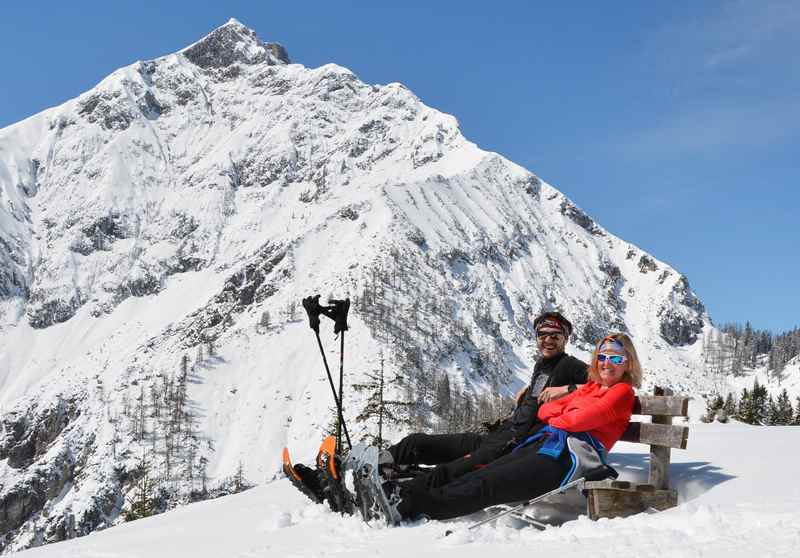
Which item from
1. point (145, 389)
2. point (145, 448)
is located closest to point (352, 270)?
point (145, 389)

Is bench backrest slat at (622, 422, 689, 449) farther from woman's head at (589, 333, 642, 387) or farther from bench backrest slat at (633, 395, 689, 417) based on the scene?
woman's head at (589, 333, 642, 387)

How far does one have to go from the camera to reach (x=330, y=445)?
7695mm

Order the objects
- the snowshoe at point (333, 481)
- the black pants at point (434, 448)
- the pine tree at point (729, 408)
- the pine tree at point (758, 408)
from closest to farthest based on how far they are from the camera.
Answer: the snowshoe at point (333, 481) → the black pants at point (434, 448) → the pine tree at point (729, 408) → the pine tree at point (758, 408)

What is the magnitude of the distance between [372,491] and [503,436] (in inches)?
69.8

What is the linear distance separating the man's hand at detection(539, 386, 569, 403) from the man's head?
2.32 feet

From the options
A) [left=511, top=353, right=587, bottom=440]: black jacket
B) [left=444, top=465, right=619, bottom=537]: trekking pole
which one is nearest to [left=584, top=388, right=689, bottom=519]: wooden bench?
[left=444, top=465, right=619, bottom=537]: trekking pole

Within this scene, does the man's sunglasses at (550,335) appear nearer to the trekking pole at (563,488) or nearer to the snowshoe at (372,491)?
the trekking pole at (563,488)

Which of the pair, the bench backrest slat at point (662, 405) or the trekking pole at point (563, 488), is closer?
the trekking pole at point (563, 488)

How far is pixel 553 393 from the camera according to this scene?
23.5ft

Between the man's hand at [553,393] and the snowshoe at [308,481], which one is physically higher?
the man's hand at [553,393]

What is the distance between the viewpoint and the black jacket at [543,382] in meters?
7.55

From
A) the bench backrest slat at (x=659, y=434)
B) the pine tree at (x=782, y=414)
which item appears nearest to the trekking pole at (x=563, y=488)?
the bench backrest slat at (x=659, y=434)

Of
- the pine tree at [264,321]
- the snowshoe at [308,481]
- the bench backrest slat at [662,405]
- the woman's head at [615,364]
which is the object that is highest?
the pine tree at [264,321]

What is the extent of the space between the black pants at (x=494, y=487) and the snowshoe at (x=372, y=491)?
6.3 inches
